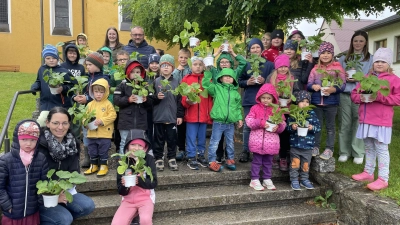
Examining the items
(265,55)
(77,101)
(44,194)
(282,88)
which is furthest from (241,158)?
(44,194)

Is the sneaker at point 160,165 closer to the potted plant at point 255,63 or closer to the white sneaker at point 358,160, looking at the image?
the potted plant at point 255,63

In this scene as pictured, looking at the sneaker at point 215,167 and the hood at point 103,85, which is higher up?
the hood at point 103,85

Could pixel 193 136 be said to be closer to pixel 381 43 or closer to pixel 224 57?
pixel 224 57

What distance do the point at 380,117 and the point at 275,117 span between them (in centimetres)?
137

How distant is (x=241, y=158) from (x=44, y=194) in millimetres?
3182

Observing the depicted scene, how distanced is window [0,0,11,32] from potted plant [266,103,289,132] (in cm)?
2236

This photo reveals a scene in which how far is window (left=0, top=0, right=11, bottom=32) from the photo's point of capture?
71.9 feet

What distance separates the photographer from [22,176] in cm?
340

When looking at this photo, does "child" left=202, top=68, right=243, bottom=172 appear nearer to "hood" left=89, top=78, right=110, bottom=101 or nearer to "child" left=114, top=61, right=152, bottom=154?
"child" left=114, top=61, right=152, bottom=154

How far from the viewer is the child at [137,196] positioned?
3824 millimetres

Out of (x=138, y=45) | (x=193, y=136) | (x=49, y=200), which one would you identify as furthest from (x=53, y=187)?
(x=138, y=45)

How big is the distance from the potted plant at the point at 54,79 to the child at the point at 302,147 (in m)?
3.23

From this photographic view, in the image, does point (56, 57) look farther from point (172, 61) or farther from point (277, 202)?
point (277, 202)

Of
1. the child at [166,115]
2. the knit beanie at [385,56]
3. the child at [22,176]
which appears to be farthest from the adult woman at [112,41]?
the knit beanie at [385,56]
